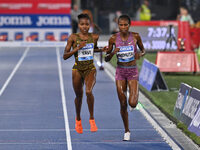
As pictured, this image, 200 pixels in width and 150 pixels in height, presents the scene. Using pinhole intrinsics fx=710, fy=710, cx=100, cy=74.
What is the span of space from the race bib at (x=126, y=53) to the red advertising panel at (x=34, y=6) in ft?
95.1

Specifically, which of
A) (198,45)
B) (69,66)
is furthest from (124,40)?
(198,45)

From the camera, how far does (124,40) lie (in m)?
11.3

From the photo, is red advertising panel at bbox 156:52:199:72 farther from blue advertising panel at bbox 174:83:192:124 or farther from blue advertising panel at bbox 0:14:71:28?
blue advertising panel at bbox 0:14:71:28

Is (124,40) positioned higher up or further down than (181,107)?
higher up

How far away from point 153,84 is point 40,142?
8.27 metres

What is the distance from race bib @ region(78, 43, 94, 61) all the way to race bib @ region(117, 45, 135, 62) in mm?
452

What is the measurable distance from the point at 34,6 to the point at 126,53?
96.4 feet

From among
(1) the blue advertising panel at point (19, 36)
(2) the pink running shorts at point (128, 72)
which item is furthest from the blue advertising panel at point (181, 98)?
(1) the blue advertising panel at point (19, 36)

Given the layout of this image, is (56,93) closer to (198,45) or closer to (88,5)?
(198,45)

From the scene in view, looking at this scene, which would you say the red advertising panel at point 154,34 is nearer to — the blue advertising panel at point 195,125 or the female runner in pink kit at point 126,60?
the blue advertising panel at point 195,125

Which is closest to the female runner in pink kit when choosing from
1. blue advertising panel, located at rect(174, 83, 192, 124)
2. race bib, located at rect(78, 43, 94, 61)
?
race bib, located at rect(78, 43, 94, 61)

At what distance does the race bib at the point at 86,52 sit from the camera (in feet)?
36.4

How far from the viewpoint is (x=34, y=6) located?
40125mm

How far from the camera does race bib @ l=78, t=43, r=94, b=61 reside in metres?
11.1
